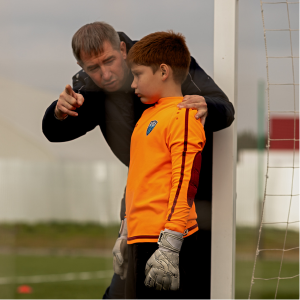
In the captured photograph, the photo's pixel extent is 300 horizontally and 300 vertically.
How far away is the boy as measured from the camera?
3.28ft

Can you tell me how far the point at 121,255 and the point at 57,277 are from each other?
0.27 metres

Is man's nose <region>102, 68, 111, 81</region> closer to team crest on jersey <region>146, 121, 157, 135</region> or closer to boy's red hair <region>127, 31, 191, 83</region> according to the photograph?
boy's red hair <region>127, 31, 191, 83</region>

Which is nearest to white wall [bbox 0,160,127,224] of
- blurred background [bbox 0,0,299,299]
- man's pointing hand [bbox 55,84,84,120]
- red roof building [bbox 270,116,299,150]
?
blurred background [bbox 0,0,299,299]

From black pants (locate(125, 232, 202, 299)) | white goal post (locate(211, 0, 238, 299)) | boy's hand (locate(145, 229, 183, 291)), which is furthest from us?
white goal post (locate(211, 0, 238, 299))

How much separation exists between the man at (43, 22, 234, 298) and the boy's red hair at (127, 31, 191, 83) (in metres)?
0.07

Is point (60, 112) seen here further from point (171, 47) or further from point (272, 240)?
point (272, 240)

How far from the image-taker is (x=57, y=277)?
1.27 metres

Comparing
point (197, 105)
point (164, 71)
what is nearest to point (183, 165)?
point (197, 105)

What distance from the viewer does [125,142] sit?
1.26 m

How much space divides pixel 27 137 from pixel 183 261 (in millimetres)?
701

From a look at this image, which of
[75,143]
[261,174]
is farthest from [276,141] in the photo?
[75,143]

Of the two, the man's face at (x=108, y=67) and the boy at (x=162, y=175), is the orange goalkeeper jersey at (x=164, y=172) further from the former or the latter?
the man's face at (x=108, y=67)

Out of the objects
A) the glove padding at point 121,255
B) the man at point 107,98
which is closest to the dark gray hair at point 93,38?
the man at point 107,98

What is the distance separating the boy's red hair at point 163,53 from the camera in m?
1.11
